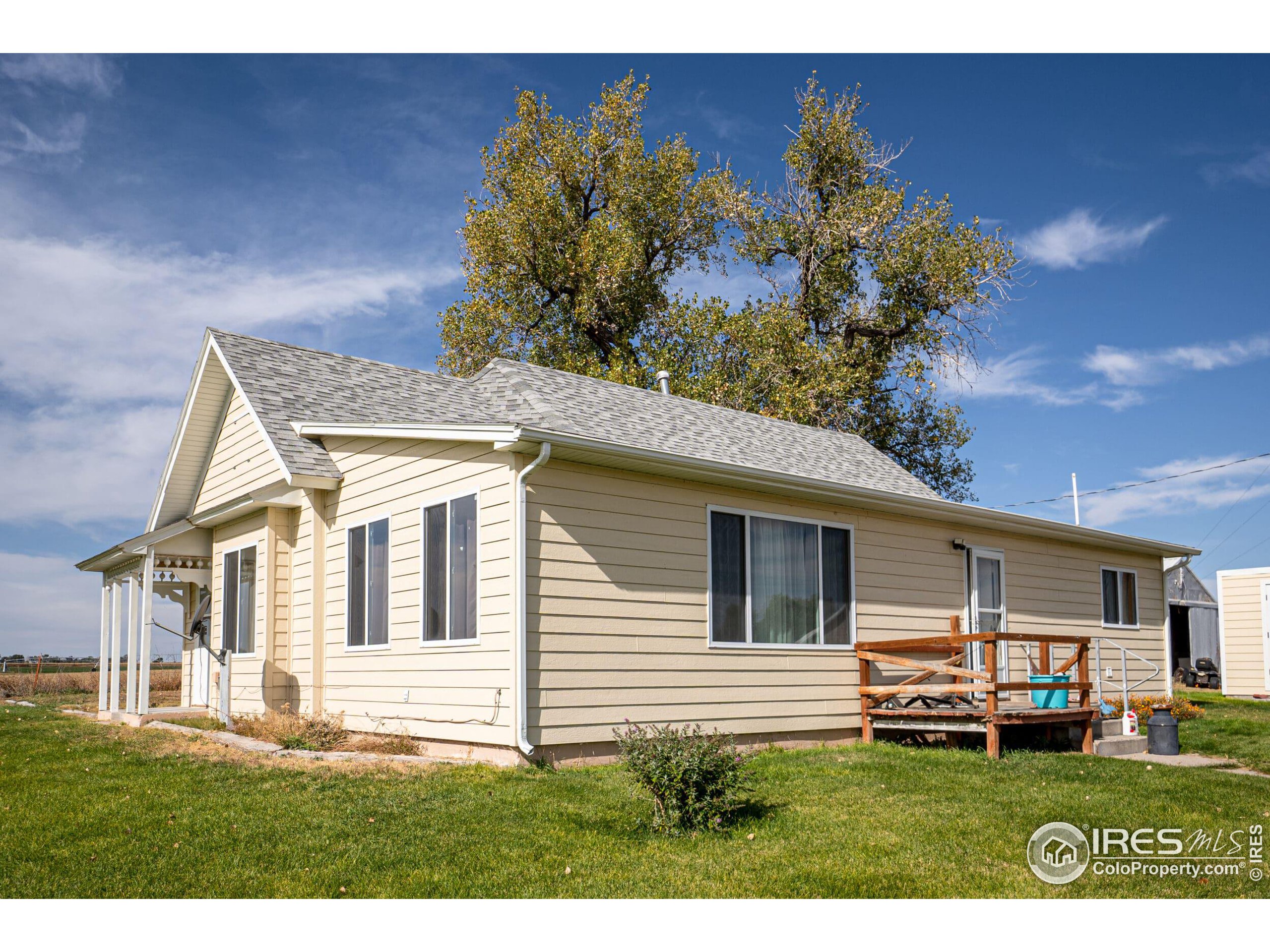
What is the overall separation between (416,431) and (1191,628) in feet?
103

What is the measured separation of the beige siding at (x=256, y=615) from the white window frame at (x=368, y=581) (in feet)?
4.36

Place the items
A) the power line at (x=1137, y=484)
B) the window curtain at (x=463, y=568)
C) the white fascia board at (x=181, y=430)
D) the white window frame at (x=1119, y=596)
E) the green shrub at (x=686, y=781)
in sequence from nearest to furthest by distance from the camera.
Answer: the green shrub at (x=686, y=781), the window curtain at (x=463, y=568), the white fascia board at (x=181, y=430), the white window frame at (x=1119, y=596), the power line at (x=1137, y=484)

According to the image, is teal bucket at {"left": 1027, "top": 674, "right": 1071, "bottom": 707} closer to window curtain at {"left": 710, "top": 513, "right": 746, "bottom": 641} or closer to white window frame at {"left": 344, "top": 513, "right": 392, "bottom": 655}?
window curtain at {"left": 710, "top": 513, "right": 746, "bottom": 641}

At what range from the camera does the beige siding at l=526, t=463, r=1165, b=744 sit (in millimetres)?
9023

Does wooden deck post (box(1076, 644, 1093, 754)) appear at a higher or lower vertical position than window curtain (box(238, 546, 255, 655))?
lower

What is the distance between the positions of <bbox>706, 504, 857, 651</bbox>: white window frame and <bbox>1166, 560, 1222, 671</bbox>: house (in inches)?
925

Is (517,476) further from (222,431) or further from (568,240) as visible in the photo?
(568,240)

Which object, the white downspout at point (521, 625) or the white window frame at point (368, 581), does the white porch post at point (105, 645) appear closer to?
the white window frame at point (368, 581)

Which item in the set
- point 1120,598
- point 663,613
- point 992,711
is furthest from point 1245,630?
point 663,613

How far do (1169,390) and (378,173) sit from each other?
21.4m

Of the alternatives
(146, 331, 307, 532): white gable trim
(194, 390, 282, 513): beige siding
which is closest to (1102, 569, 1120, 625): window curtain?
(146, 331, 307, 532): white gable trim

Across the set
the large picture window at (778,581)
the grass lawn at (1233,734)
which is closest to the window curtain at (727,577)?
the large picture window at (778,581)

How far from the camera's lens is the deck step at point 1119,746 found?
1107cm
